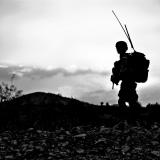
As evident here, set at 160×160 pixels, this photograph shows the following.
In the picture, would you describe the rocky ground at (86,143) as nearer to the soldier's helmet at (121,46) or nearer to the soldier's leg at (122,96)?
the soldier's leg at (122,96)

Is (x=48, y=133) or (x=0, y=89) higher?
(x=0, y=89)

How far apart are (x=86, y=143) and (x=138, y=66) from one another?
4.26m

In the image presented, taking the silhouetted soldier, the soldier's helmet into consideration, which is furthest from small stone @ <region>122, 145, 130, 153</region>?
the soldier's helmet

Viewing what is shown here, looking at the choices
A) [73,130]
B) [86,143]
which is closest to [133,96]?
[73,130]

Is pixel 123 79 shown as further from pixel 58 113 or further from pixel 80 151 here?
pixel 80 151

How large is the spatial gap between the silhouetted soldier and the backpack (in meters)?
0.16

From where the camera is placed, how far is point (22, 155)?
1048 cm

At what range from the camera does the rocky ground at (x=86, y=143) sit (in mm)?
10359

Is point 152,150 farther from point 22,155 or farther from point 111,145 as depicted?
point 22,155

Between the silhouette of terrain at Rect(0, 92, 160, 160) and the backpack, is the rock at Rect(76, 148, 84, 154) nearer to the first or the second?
the silhouette of terrain at Rect(0, 92, 160, 160)

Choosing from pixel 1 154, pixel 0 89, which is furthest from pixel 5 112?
pixel 0 89

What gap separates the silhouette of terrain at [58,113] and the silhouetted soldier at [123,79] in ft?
1.25

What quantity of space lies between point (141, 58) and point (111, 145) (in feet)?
13.7

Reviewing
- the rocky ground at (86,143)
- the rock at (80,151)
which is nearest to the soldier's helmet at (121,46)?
the rocky ground at (86,143)
